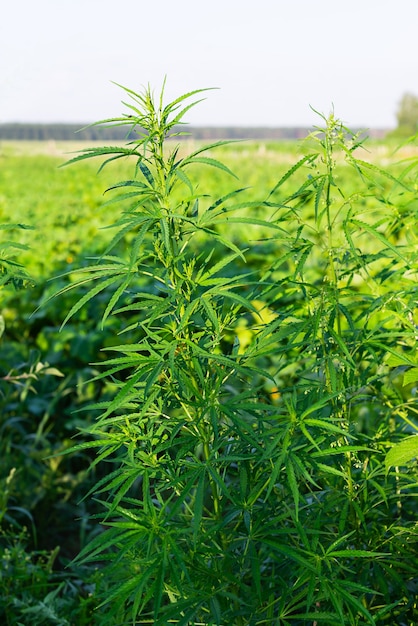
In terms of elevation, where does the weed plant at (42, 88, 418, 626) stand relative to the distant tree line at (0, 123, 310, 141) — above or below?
above

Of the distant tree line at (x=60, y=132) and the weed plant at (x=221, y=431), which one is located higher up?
the weed plant at (x=221, y=431)

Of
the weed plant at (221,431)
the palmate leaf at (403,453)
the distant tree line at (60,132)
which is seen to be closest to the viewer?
the weed plant at (221,431)

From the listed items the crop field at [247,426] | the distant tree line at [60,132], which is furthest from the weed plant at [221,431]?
the distant tree line at [60,132]

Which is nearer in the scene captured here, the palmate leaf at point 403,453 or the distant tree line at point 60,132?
the palmate leaf at point 403,453

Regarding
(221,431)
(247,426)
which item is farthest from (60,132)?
(247,426)

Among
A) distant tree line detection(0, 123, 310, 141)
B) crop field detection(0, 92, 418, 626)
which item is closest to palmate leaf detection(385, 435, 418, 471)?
crop field detection(0, 92, 418, 626)

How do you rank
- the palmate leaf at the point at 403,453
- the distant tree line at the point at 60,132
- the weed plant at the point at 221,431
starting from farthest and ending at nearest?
1. the distant tree line at the point at 60,132
2. the palmate leaf at the point at 403,453
3. the weed plant at the point at 221,431

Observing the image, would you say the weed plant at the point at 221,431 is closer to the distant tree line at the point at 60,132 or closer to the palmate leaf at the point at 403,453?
the palmate leaf at the point at 403,453

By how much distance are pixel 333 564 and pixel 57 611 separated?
111cm

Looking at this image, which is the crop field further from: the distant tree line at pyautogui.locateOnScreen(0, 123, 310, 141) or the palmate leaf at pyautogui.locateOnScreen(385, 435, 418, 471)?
the distant tree line at pyautogui.locateOnScreen(0, 123, 310, 141)

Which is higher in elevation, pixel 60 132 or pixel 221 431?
pixel 221 431

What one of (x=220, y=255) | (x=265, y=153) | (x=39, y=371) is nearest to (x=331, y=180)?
(x=39, y=371)

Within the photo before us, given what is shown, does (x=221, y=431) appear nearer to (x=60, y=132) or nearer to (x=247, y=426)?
(x=247, y=426)

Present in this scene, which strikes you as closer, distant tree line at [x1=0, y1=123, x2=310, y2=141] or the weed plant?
the weed plant
